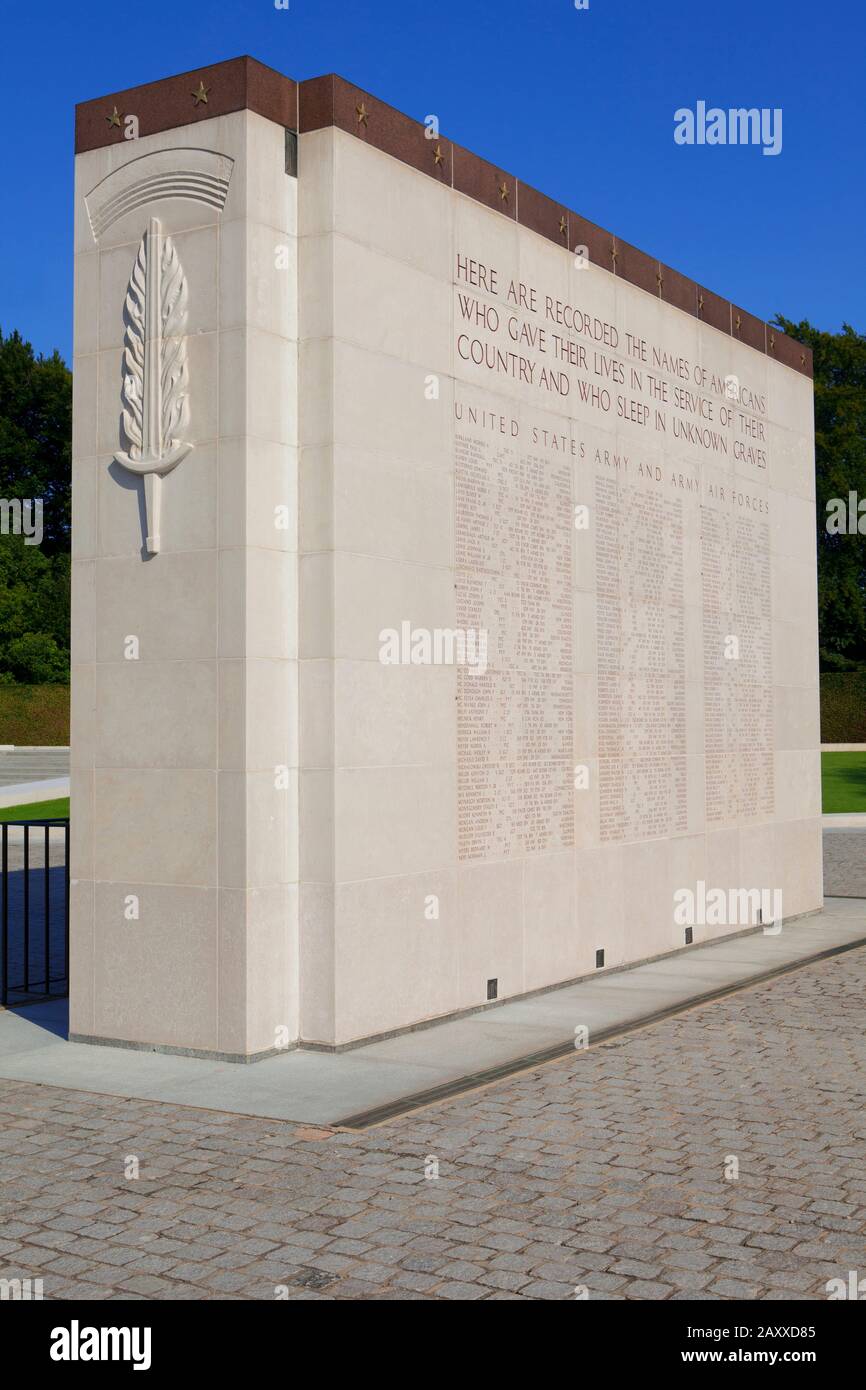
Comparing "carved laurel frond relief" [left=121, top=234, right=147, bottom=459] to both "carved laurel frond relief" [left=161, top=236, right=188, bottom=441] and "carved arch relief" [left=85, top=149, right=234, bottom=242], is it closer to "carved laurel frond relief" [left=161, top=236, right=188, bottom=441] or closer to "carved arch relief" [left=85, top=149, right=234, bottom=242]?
"carved laurel frond relief" [left=161, top=236, right=188, bottom=441]

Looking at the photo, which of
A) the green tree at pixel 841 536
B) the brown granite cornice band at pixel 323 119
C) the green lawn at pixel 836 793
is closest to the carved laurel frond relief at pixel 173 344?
the brown granite cornice band at pixel 323 119

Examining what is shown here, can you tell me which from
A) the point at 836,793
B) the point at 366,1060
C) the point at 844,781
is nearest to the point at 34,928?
the point at 366,1060

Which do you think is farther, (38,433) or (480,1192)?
(38,433)

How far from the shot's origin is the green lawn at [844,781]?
3404 cm

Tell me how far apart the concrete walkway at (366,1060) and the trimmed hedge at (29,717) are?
40635 millimetres

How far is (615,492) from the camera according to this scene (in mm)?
11805

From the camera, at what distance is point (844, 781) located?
38.8m

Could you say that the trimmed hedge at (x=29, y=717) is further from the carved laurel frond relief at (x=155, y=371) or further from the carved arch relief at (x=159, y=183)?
the carved laurel frond relief at (x=155, y=371)

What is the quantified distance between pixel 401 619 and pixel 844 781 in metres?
32.0

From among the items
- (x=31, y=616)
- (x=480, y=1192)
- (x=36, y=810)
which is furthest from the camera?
(x=31, y=616)

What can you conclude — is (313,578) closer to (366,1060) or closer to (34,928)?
(366,1060)

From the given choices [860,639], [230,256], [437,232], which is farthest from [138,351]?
[860,639]
